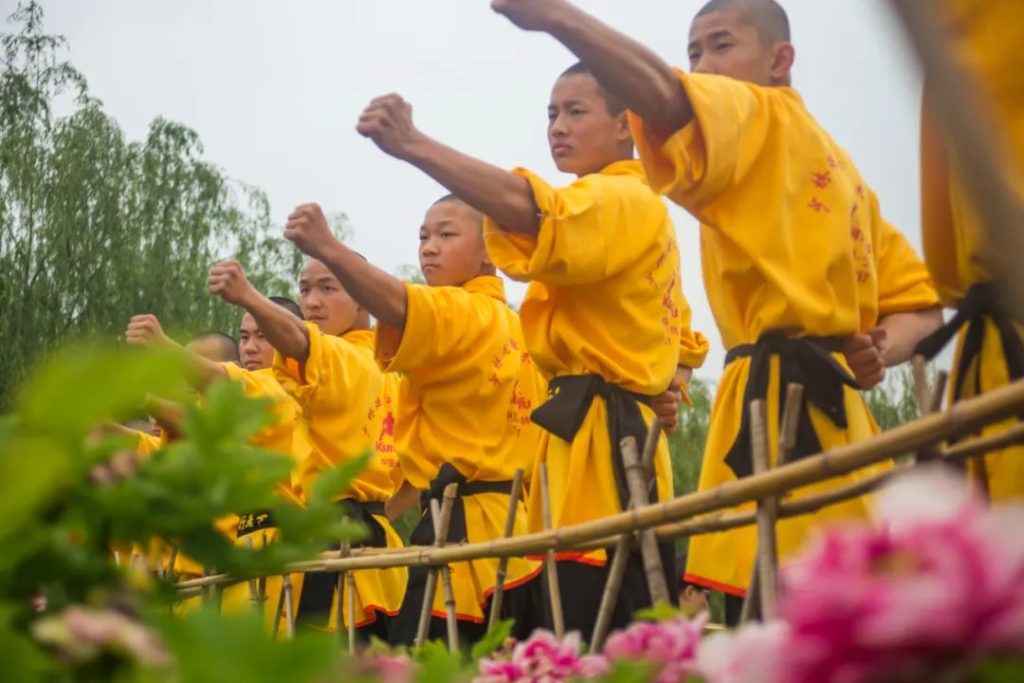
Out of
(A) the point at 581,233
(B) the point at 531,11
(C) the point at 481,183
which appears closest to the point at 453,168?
(C) the point at 481,183

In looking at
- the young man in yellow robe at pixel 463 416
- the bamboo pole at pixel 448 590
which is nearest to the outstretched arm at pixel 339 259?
the young man in yellow robe at pixel 463 416

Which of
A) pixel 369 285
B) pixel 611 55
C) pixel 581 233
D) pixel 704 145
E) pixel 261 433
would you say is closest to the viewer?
pixel 611 55

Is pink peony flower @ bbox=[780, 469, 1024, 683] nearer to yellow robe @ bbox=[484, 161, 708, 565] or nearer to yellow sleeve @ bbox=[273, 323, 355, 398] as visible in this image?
yellow robe @ bbox=[484, 161, 708, 565]

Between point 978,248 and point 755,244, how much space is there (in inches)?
25.4

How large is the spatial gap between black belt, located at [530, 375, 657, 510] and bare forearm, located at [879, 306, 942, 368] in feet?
2.05

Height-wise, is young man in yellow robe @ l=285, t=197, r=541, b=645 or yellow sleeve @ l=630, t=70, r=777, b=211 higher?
yellow sleeve @ l=630, t=70, r=777, b=211

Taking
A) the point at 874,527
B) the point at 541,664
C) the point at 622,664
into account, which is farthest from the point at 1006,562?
the point at 541,664

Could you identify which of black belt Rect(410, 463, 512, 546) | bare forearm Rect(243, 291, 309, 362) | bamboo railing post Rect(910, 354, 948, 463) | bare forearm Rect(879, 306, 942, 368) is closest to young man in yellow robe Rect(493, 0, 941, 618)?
bare forearm Rect(879, 306, 942, 368)

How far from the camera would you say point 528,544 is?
234cm

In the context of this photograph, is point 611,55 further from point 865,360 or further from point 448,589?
point 448,589

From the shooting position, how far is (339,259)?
3686 millimetres

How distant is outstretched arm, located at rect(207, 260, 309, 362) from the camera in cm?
430

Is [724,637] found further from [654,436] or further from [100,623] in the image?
[654,436]

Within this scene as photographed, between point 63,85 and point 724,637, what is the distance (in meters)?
12.7
